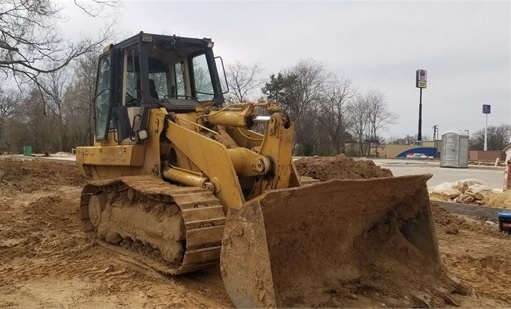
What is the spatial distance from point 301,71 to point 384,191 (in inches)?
1969

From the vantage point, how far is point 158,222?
575 cm

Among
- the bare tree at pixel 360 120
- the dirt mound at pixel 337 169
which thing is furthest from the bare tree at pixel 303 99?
the dirt mound at pixel 337 169

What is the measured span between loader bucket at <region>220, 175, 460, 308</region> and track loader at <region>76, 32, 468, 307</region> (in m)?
0.01

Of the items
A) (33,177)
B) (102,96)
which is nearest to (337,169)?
(102,96)

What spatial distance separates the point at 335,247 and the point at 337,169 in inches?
218

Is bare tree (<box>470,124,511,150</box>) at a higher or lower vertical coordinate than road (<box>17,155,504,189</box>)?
higher

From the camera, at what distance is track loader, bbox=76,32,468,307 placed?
443 centimetres

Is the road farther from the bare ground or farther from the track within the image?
the track

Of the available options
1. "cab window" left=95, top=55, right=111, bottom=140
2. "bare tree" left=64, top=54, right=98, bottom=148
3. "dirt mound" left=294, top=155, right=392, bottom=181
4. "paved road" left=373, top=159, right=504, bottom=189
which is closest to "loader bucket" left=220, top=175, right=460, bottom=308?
"cab window" left=95, top=55, right=111, bottom=140

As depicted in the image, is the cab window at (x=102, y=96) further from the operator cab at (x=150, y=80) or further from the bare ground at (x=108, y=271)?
the bare ground at (x=108, y=271)

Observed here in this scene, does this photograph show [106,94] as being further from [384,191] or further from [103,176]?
[384,191]

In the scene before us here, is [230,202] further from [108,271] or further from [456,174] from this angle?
[456,174]

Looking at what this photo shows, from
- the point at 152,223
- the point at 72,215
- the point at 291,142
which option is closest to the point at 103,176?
the point at 72,215

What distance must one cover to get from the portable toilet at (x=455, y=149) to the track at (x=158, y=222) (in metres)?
23.0
